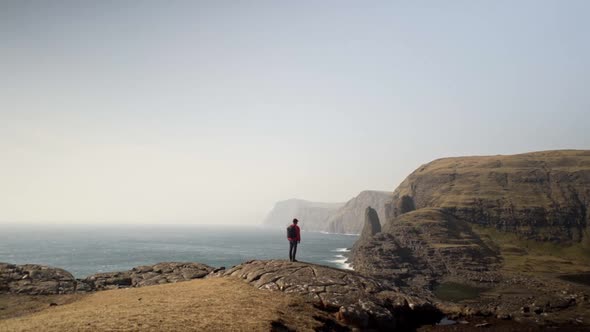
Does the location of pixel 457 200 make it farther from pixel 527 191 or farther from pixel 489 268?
pixel 489 268

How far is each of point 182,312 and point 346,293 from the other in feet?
44.3

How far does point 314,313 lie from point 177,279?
18.9 metres

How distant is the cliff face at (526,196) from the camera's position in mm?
143875

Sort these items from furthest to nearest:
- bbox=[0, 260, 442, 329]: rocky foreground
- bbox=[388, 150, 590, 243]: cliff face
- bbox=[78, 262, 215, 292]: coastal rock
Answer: bbox=[388, 150, 590, 243]: cliff face, bbox=[78, 262, 215, 292]: coastal rock, bbox=[0, 260, 442, 329]: rocky foreground

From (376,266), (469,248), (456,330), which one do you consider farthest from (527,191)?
(456,330)

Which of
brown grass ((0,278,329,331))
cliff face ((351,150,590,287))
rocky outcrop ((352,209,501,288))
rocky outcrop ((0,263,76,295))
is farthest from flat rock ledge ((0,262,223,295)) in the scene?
cliff face ((351,150,590,287))

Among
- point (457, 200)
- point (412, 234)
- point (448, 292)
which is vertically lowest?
point (448, 292)

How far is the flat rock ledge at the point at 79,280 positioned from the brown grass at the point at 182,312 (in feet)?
19.7

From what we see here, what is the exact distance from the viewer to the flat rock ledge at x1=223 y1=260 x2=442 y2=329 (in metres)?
24.7

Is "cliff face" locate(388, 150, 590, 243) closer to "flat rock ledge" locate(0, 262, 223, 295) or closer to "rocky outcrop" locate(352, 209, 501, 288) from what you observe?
"rocky outcrop" locate(352, 209, 501, 288)

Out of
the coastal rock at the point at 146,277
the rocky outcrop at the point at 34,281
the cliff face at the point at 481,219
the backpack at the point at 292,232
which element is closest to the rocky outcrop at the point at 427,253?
the cliff face at the point at 481,219

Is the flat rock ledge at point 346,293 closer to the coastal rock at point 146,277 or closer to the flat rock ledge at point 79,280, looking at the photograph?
the coastal rock at point 146,277

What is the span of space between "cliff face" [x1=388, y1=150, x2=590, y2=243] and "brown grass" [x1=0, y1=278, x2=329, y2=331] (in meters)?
157

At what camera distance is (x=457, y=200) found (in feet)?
559
